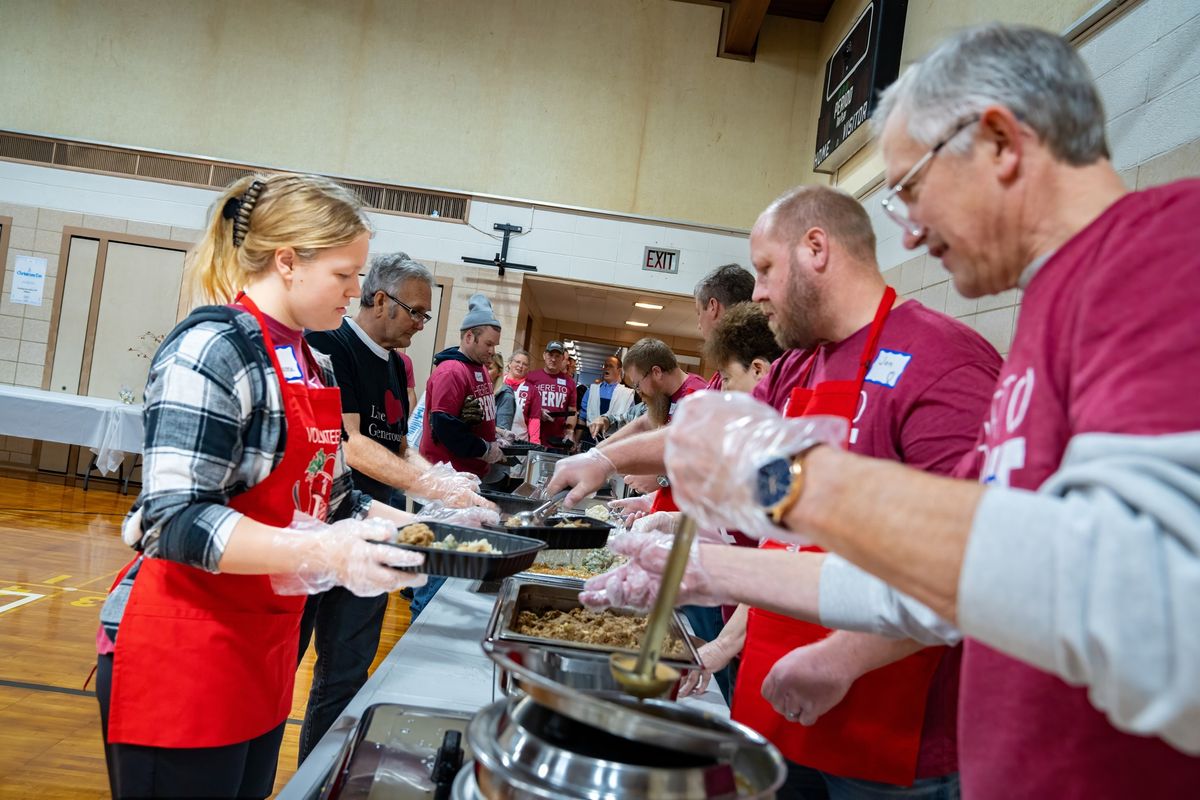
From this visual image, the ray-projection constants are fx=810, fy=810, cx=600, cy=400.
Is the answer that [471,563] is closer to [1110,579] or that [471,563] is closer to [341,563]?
[341,563]

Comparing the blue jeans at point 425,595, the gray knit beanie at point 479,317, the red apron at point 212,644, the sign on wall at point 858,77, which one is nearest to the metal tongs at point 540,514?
the red apron at point 212,644

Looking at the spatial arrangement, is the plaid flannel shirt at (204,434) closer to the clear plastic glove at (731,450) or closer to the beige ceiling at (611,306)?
the clear plastic glove at (731,450)

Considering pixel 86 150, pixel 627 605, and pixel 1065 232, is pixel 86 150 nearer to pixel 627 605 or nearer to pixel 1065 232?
pixel 627 605

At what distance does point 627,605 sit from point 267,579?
1.93ft

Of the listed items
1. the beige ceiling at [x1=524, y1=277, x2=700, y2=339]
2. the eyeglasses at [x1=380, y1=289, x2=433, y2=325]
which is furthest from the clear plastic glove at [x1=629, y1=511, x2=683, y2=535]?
the beige ceiling at [x1=524, y1=277, x2=700, y2=339]

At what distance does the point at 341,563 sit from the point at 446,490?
1.30m

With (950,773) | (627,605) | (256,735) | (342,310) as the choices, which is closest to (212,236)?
(342,310)

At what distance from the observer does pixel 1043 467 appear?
702mm

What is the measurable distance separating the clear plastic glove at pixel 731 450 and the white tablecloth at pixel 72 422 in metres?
6.45

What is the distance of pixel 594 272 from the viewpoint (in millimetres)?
7574

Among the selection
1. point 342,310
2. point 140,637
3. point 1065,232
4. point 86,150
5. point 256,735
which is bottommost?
point 256,735

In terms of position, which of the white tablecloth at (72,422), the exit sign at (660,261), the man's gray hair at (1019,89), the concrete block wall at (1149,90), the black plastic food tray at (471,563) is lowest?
the white tablecloth at (72,422)

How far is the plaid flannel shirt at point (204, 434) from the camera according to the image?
3.56 feet

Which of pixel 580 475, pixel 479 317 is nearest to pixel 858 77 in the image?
pixel 479 317
